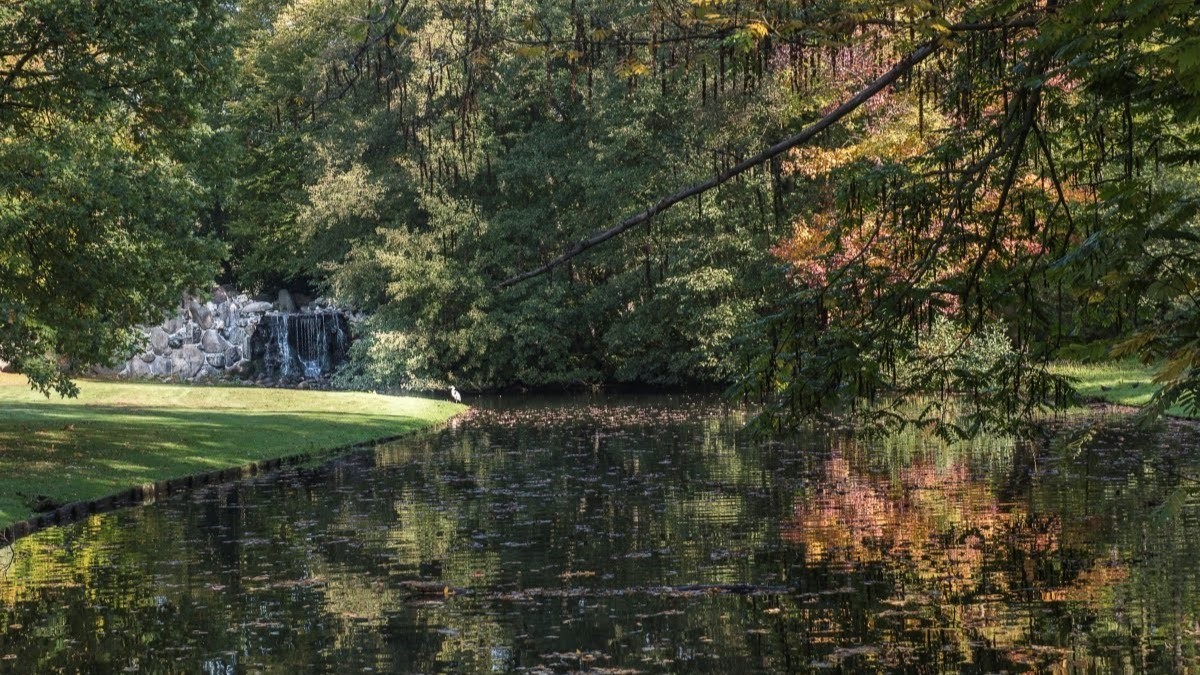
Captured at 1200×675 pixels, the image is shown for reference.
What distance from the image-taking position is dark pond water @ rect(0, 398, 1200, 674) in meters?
11.5

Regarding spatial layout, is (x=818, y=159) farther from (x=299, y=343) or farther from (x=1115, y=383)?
(x=299, y=343)

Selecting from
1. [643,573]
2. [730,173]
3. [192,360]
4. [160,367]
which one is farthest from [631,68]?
[160,367]

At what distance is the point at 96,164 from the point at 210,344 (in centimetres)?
4441

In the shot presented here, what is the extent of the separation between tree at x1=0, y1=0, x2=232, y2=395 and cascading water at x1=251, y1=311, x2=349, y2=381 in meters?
38.1

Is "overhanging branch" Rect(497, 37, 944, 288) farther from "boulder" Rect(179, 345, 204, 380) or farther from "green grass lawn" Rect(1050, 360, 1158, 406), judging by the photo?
"boulder" Rect(179, 345, 204, 380)

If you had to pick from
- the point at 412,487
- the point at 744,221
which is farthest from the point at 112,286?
the point at 744,221

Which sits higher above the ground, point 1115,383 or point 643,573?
point 1115,383

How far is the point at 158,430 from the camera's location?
33.2 meters

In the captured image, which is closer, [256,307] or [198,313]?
[198,313]

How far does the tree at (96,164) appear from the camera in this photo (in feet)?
72.1

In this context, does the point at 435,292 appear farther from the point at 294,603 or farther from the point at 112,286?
the point at 294,603

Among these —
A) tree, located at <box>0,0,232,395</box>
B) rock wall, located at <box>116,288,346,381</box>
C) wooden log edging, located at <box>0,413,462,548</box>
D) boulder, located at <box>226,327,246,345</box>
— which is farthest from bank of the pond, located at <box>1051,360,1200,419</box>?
boulder, located at <box>226,327,246,345</box>

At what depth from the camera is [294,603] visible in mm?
14172

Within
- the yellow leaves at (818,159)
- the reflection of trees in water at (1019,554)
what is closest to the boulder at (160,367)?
the yellow leaves at (818,159)
